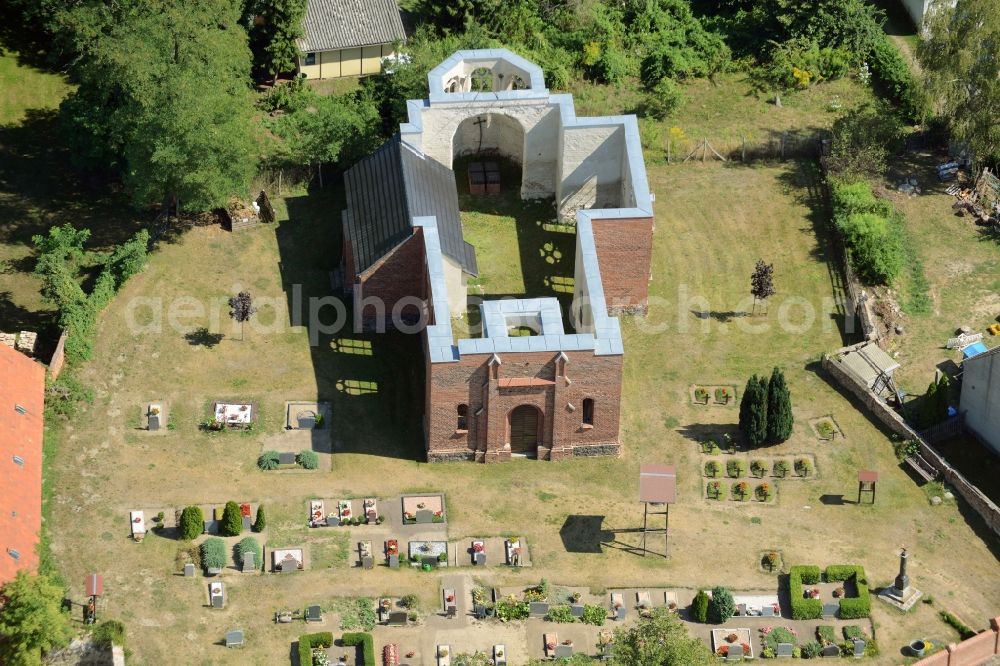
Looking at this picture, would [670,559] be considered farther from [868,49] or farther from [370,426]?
[868,49]

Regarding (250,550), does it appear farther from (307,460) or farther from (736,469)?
(736,469)

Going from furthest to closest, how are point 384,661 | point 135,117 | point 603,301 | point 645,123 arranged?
point 645,123, point 135,117, point 603,301, point 384,661

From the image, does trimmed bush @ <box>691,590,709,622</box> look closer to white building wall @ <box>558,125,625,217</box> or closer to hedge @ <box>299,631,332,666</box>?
hedge @ <box>299,631,332,666</box>

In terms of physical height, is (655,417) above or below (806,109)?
below

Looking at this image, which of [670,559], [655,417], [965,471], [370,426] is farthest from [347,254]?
[965,471]

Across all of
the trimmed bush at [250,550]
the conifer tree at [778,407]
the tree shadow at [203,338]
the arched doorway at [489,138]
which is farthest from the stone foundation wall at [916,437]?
the tree shadow at [203,338]

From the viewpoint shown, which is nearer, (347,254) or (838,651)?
(838,651)

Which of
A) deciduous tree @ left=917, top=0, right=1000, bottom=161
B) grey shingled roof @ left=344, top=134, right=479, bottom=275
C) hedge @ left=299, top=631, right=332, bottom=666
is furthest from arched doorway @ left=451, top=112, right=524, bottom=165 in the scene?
hedge @ left=299, top=631, right=332, bottom=666
